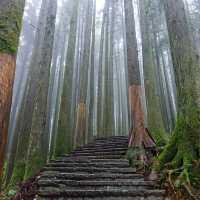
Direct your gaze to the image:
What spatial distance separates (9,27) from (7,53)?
368 mm

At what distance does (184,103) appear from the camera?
386 centimetres

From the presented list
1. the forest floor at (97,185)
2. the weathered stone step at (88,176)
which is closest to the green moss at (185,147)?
the forest floor at (97,185)

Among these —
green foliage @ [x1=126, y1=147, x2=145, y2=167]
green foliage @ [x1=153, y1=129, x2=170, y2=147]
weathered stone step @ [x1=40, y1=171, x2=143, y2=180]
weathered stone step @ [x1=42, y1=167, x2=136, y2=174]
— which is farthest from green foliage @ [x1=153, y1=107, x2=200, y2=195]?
green foliage @ [x1=153, y1=129, x2=170, y2=147]

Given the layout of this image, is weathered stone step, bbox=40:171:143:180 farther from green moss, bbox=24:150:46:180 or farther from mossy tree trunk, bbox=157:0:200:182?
green moss, bbox=24:150:46:180

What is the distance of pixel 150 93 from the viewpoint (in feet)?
25.4

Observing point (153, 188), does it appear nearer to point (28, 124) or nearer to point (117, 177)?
point (117, 177)

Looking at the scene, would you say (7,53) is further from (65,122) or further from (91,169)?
(65,122)

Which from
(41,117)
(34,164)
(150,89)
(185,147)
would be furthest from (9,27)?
(150,89)

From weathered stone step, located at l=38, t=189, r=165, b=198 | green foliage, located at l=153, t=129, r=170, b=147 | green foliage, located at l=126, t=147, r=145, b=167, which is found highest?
green foliage, located at l=153, t=129, r=170, b=147

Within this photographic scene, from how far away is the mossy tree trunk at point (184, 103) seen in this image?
3.59 meters

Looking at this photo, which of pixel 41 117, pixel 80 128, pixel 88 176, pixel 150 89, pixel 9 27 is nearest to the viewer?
pixel 9 27

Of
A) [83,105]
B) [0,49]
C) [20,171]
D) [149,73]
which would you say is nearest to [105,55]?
[83,105]

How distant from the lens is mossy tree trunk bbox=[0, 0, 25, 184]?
8.49 feet

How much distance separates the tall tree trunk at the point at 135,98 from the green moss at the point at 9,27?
3612 mm
